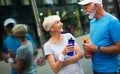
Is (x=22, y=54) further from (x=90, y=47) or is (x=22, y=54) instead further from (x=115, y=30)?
(x=115, y=30)

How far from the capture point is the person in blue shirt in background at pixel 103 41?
2.73 meters

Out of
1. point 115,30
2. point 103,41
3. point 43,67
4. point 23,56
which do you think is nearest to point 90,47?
point 103,41

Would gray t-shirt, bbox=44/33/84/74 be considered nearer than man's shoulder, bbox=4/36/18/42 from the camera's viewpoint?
Yes

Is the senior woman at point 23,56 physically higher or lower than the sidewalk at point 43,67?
higher

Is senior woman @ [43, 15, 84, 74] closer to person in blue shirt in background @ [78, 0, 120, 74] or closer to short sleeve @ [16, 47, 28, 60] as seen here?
person in blue shirt in background @ [78, 0, 120, 74]

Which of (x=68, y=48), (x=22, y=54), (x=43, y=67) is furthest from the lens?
(x=43, y=67)

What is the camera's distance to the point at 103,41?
2793 mm

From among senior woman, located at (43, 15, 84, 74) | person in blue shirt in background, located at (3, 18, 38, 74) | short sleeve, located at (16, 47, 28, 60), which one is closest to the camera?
senior woman, located at (43, 15, 84, 74)

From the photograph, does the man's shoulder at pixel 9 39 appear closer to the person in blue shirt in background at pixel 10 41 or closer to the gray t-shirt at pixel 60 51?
the person in blue shirt in background at pixel 10 41

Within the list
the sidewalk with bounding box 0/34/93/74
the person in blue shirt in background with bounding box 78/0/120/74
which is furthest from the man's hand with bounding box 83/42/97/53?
the sidewalk with bounding box 0/34/93/74

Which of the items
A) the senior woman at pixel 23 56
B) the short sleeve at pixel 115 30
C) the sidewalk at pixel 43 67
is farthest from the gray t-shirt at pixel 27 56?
the short sleeve at pixel 115 30

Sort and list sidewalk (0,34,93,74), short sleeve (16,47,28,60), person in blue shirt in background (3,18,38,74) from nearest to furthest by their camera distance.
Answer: short sleeve (16,47,28,60) < person in blue shirt in background (3,18,38,74) < sidewalk (0,34,93,74)

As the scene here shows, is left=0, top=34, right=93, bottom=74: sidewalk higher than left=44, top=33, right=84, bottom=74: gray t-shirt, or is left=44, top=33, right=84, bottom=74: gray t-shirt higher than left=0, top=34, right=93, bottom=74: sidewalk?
left=44, top=33, right=84, bottom=74: gray t-shirt

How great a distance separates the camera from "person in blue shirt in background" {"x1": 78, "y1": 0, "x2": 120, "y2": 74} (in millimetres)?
2729
